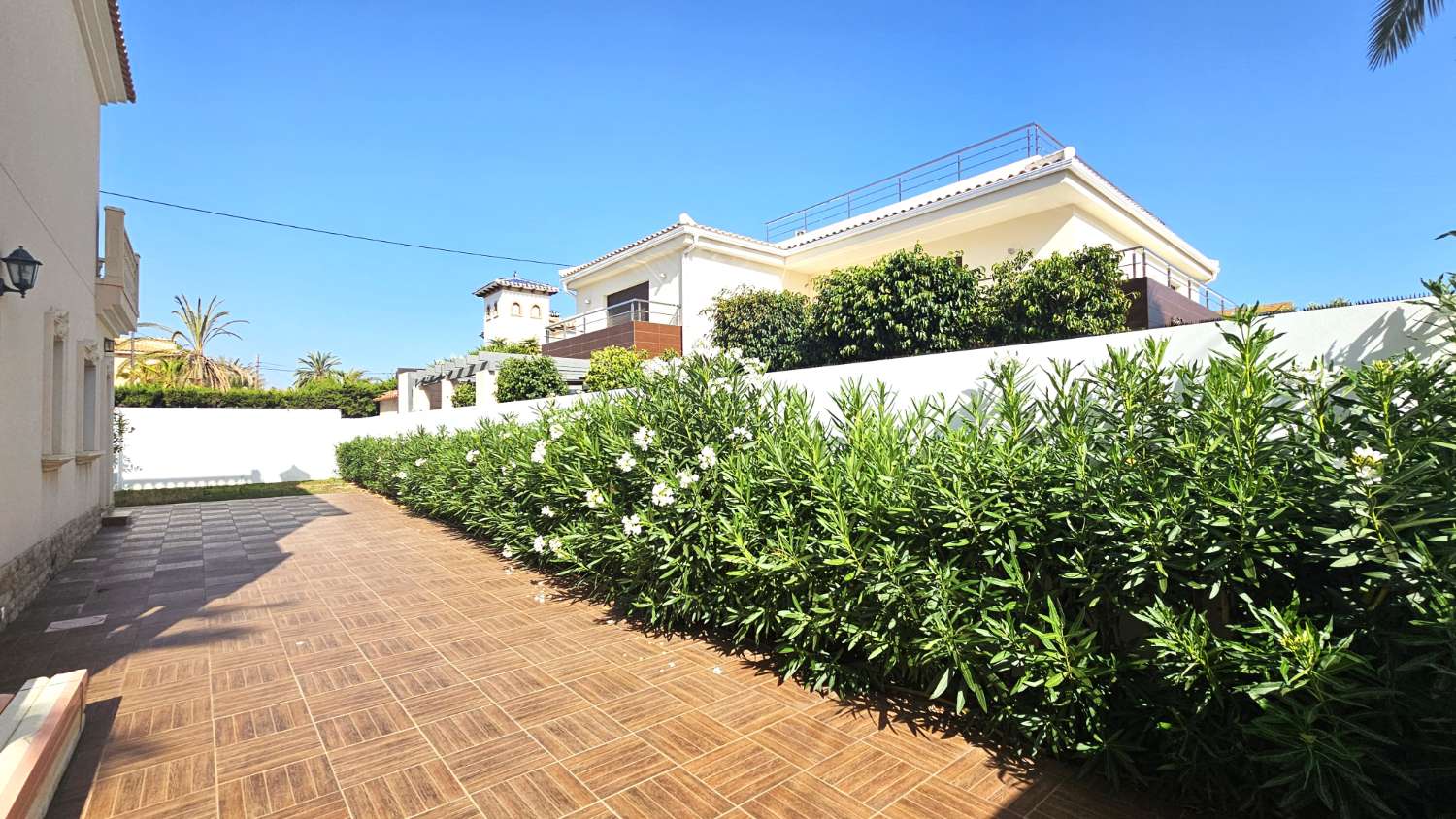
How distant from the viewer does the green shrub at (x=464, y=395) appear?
17.7 meters

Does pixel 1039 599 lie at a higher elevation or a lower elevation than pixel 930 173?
lower

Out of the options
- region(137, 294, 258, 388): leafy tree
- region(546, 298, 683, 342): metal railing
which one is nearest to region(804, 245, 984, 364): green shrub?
region(546, 298, 683, 342): metal railing

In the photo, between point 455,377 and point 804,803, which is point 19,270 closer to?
point 804,803

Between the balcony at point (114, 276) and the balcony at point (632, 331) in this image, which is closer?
the balcony at point (114, 276)

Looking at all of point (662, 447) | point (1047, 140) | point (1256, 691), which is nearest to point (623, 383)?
point (662, 447)

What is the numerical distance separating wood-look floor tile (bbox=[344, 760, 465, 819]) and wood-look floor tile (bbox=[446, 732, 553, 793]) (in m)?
0.06

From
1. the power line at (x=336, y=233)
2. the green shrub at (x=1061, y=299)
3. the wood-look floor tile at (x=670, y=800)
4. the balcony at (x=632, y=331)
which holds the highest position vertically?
the power line at (x=336, y=233)

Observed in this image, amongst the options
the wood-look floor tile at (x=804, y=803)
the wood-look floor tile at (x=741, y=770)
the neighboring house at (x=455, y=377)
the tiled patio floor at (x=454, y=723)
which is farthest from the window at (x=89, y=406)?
the wood-look floor tile at (x=804, y=803)

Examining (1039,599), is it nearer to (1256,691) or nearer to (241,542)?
(1256,691)

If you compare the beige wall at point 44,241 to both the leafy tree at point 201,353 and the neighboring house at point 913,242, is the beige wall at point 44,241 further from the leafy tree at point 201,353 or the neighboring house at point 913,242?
the leafy tree at point 201,353

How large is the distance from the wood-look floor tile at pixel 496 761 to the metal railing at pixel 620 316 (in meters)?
15.3

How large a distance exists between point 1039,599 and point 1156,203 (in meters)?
17.6

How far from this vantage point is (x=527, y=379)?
14.0 metres

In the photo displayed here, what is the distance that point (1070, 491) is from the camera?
2818mm
